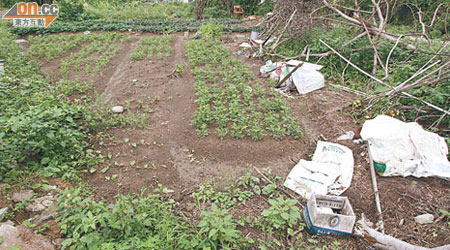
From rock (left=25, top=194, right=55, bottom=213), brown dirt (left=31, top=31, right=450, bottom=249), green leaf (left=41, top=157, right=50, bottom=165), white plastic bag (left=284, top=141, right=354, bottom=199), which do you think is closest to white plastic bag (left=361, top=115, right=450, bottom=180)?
brown dirt (left=31, top=31, right=450, bottom=249)

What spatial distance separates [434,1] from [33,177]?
12.8m

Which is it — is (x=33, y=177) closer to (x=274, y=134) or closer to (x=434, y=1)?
(x=274, y=134)

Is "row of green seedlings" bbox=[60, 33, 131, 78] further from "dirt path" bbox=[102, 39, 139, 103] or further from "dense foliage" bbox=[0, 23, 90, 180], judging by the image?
"dense foliage" bbox=[0, 23, 90, 180]

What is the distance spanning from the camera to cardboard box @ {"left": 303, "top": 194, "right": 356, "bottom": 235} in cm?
252

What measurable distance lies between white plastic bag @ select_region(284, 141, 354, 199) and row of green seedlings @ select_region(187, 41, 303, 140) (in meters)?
0.70

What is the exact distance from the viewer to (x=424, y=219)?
285 centimetres

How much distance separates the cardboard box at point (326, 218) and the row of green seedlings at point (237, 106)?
1492mm

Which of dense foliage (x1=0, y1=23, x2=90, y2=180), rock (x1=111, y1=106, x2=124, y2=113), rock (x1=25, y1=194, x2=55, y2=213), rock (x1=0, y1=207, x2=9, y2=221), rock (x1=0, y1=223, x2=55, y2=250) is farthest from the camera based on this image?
rock (x1=111, y1=106, x2=124, y2=113)

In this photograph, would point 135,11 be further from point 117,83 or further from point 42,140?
point 42,140

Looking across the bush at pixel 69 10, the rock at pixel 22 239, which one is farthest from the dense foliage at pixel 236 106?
the bush at pixel 69 10


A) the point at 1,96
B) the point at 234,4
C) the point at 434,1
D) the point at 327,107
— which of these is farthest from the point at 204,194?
the point at 234,4

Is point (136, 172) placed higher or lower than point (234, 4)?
lower

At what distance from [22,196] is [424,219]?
13.3ft

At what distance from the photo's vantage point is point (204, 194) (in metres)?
3.12
